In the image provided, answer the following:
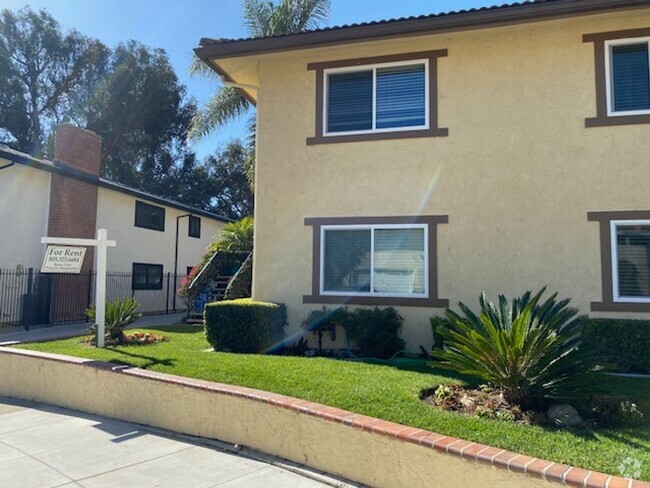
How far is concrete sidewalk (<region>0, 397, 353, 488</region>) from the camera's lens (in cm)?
500

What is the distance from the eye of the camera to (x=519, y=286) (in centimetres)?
929

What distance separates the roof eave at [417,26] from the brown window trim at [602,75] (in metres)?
0.56

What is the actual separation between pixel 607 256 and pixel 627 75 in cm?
321

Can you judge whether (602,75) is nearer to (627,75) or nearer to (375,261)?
(627,75)

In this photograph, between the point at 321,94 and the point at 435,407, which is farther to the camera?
the point at 321,94

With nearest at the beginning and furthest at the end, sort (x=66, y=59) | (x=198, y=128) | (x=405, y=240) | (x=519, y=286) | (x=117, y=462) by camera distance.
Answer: (x=117, y=462) → (x=519, y=286) → (x=405, y=240) → (x=198, y=128) → (x=66, y=59)

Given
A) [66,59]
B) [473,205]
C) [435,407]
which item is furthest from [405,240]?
[66,59]

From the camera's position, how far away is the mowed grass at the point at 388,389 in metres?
4.45

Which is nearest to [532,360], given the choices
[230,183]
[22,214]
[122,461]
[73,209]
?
[122,461]

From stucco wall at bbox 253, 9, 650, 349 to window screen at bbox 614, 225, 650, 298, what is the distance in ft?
1.18

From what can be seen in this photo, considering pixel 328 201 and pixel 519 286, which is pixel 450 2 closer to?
pixel 328 201

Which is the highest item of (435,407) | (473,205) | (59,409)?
(473,205)

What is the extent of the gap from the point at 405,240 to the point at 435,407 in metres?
4.64

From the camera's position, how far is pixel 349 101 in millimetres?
10508
